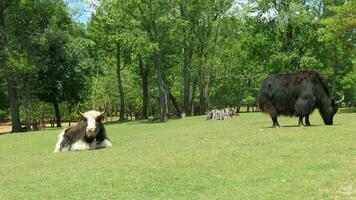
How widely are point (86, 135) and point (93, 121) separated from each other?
0.76 m

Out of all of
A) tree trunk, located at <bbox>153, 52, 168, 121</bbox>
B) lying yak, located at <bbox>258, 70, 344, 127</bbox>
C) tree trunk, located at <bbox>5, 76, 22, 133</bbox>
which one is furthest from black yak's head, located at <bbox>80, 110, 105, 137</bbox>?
tree trunk, located at <bbox>5, 76, 22, 133</bbox>

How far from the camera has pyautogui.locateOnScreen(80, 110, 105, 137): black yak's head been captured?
17.1 meters

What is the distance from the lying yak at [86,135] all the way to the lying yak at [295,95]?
6975 millimetres

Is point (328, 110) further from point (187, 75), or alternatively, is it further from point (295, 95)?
point (187, 75)

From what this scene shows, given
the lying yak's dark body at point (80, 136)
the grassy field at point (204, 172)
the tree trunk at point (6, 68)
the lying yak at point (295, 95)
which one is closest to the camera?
the grassy field at point (204, 172)

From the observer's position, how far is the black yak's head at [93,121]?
673 inches

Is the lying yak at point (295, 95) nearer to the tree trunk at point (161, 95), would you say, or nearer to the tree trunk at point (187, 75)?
the tree trunk at point (161, 95)

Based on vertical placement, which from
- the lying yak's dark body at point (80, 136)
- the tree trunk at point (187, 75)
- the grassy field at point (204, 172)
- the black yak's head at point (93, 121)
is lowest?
the grassy field at point (204, 172)

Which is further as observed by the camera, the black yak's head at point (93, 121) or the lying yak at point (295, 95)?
the lying yak at point (295, 95)

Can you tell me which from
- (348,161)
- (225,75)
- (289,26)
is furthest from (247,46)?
(348,161)

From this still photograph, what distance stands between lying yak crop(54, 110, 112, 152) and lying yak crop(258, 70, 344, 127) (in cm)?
698

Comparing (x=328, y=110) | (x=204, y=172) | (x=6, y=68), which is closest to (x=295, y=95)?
(x=328, y=110)

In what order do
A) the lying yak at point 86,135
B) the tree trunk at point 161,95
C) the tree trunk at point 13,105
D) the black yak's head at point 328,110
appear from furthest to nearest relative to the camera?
1. the tree trunk at point 161,95
2. the tree trunk at point 13,105
3. the black yak's head at point 328,110
4. the lying yak at point 86,135

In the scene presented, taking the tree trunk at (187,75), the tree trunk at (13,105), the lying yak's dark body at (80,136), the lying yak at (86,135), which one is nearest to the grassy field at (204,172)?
the lying yak at (86,135)
